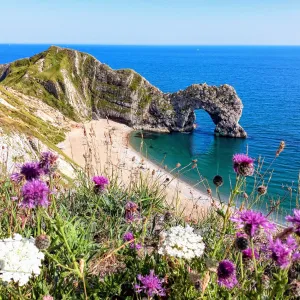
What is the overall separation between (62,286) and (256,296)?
207cm

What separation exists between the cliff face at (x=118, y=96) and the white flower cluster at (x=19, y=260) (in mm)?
54298

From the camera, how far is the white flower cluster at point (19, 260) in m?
2.69

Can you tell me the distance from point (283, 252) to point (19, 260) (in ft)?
6.57

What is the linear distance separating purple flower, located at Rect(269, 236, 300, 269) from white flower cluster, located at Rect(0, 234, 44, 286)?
5.87 feet

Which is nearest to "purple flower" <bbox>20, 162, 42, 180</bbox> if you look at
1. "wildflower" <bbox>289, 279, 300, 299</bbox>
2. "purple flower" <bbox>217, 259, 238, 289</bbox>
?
"purple flower" <bbox>217, 259, 238, 289</bbox>

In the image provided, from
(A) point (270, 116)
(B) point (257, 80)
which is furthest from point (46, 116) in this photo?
(B) point (257, 80)

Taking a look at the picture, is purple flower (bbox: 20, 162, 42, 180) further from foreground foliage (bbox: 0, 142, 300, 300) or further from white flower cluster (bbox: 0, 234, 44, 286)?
white flower cluster (bbox: 0, 234, 44, 286)

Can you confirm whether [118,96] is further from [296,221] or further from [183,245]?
[296,221]

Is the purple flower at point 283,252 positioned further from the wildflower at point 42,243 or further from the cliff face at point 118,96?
the cliff face at point 118,96

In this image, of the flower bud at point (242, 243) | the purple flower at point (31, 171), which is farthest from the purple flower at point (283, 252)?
the purple flower at point (31, 171)

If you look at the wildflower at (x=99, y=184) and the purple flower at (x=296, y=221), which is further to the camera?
the wildflower at (x=99, y=184)

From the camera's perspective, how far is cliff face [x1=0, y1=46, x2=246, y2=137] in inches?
2231

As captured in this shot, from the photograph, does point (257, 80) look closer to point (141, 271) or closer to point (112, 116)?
point (112, 116)

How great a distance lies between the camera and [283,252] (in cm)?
256
